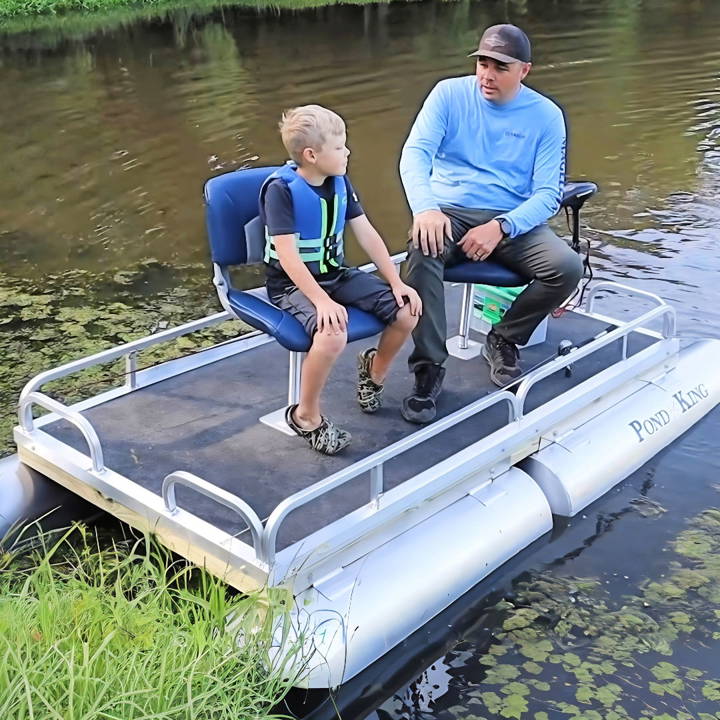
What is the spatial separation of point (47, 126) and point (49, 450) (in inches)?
326

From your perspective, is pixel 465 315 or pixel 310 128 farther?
pixel 465 315

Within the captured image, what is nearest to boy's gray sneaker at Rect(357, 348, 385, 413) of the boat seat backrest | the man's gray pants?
the man's gray pants

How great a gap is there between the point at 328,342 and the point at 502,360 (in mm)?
1191

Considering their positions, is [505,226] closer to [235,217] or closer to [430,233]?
[430,233]

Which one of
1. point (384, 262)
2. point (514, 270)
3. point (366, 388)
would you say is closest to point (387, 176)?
point (514, 270)

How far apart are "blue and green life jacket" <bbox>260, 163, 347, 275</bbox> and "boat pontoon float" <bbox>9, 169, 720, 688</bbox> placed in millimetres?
227

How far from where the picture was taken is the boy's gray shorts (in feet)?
12.4

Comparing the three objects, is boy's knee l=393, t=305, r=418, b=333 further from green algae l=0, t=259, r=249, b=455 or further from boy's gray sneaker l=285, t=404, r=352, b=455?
green algae l=0, t=259, r=249, b=455

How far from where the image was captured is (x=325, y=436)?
3.78m

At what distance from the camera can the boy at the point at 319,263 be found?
3605 millimetres

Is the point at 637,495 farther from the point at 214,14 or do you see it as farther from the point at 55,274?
the point at 214,14

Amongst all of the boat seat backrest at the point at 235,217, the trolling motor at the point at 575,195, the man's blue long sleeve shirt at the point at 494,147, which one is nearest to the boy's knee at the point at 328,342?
the boat seat backrest at the point at 235,217

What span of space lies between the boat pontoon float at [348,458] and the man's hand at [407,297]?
0.16m

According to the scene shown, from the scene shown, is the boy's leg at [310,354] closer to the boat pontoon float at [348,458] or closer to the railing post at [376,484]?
the boat pontoon float at [348,458]
